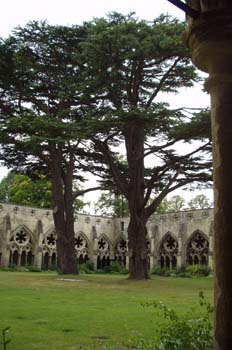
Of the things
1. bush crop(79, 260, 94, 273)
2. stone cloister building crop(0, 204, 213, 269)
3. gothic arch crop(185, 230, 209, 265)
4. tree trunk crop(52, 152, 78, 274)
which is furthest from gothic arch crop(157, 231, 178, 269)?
tree trunk crop(52, 152, 78, 274)

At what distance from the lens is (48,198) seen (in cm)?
3888

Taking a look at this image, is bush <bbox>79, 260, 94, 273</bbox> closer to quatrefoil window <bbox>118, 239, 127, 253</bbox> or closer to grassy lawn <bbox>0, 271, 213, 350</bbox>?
quatrefoil window <bbox>118, 239, 127, 253</bbox>

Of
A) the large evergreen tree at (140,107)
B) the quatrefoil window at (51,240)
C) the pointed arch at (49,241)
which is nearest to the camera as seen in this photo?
the large evergreen tree at (140,107)

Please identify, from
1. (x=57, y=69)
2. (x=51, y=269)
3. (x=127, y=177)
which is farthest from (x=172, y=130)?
(x=51, y=269)

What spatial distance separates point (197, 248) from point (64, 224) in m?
12.3

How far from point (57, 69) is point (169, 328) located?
55.6ft

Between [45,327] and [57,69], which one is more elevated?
[57,69]

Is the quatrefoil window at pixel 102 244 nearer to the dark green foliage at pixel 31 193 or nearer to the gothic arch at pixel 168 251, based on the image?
the gothic arch at pixel 168 251

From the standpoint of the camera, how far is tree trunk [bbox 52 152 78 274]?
65.7 feet

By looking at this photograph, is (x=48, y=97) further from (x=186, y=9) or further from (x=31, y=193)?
(x=31, y=193)

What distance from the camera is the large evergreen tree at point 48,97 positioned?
18078 millimetres

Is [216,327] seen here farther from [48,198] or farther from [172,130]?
[48,198]

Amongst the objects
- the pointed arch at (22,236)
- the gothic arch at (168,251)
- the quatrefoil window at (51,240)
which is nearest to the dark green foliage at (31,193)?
the quatrefoil window at (51,240)

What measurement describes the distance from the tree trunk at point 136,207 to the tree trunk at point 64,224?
377 cm
